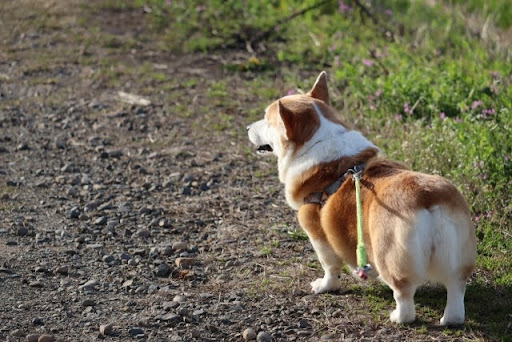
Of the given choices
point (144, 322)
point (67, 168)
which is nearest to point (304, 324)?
point (144, 322)

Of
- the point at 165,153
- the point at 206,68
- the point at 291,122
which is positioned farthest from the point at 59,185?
the point at 206,68

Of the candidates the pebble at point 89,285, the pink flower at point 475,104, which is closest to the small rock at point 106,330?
the pebble at point 89,285

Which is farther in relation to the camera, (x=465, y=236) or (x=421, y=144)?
(x=421, y=144)

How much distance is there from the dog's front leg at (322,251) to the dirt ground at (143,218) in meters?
0.08

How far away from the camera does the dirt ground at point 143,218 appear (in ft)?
14.6

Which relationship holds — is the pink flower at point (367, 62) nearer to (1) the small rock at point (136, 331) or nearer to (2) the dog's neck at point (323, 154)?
(2) the dog's neck at point (323, 154)

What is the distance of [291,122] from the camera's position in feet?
15.7

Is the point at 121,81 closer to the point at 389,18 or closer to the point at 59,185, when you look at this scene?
the point at 59,185

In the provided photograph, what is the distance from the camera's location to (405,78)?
731cm

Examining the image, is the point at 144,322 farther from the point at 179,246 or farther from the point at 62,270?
the point at 179,246

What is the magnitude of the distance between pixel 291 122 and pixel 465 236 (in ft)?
4.03

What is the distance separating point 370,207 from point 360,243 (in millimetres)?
262

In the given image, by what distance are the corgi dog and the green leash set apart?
0.05m

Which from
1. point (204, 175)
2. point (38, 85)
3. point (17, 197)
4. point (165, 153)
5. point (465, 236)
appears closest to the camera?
point (465, 236)
